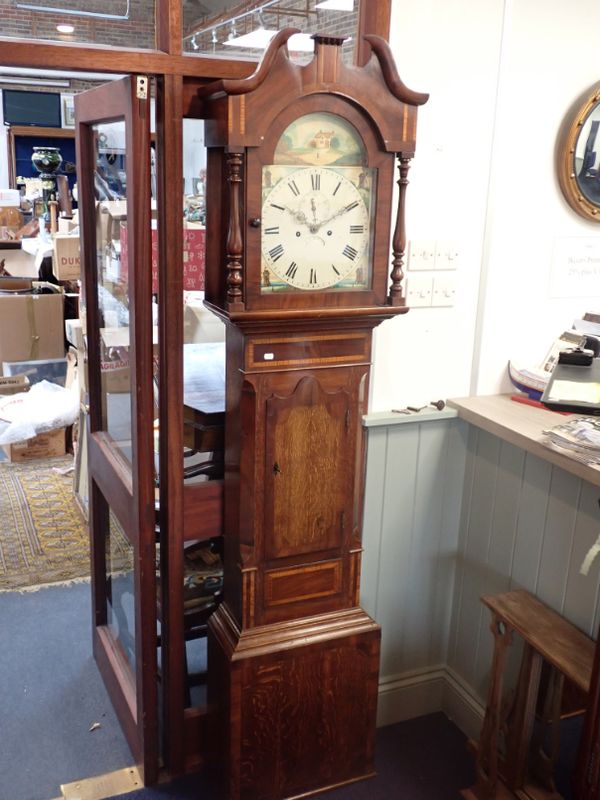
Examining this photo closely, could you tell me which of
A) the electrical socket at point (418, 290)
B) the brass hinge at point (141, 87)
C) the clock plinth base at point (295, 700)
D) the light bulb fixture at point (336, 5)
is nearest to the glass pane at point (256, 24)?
the light bulb fixture at point (336, 5)

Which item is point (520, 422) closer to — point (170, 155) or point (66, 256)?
point (170, 155)

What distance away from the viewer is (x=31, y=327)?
504cm

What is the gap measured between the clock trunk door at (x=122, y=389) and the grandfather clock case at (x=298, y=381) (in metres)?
0.18

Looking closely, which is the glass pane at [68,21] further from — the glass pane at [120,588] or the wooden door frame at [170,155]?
the glass pane at [120,588]

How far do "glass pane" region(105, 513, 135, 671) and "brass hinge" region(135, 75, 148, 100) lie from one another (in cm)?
120

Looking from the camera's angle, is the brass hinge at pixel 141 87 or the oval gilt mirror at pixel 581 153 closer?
the brass hinge at pixel 141 87

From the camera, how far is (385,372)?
92.4 inches

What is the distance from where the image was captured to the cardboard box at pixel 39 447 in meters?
4.76

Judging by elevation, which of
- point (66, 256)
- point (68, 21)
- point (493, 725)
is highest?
point (68, 21)

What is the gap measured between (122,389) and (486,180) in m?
1.20

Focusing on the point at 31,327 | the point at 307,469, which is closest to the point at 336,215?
the point at 307,469

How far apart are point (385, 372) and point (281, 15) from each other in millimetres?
987

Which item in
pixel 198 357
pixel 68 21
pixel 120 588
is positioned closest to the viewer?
pixel 68 21

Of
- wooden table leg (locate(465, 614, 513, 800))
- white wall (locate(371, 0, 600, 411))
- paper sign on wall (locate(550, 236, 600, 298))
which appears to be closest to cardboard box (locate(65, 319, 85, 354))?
white wall (locate(371, 0, 600, 411))
